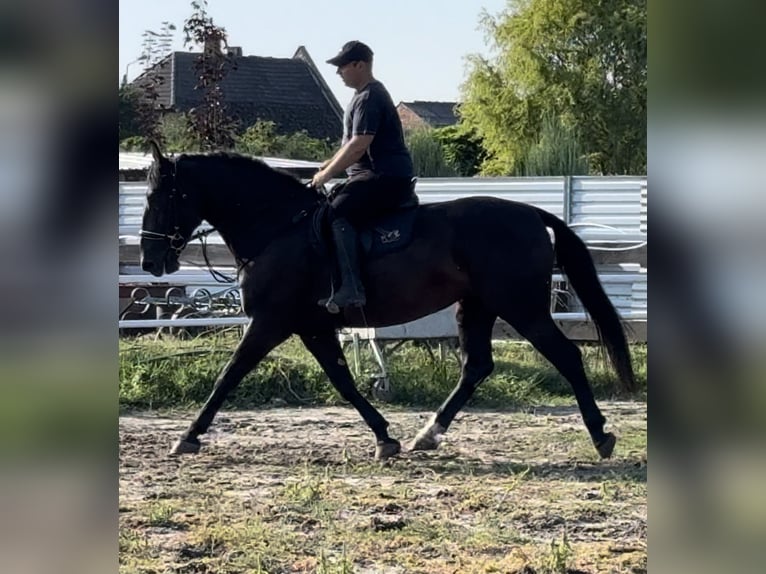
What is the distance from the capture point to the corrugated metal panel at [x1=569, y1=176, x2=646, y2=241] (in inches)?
403

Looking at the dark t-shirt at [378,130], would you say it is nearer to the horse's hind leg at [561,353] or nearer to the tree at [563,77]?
the horse's hind leg at [561,353]

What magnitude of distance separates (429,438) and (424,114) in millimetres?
11956

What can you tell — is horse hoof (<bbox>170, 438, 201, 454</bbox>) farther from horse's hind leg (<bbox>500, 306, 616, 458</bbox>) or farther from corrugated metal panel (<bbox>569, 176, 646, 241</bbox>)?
corrugated metal panel (<bbox>569, 176, 646, 241</bbox>)

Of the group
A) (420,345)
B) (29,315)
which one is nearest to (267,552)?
(29,315)

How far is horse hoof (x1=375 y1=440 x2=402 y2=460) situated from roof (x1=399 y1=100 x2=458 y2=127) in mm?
7323

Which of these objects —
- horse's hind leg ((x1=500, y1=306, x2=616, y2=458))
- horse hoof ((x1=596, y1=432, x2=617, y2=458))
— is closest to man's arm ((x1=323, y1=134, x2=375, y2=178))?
horse's hind leg ((x1=500, y1=306, x2=616, y2=458))

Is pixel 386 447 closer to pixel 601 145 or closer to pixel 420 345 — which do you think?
pixel 420 345

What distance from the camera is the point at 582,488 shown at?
5.27m

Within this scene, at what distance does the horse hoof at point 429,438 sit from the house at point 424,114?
17.3ft

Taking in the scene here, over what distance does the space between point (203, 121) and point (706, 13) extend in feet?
27.6

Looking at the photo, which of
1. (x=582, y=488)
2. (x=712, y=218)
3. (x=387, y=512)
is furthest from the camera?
(x=582, y=488)

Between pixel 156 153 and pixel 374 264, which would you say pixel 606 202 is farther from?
pixel 156 153

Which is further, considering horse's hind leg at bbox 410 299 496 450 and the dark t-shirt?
horse's hind leg at bbox 410 299 496 450

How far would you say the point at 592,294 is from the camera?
6.05 metres
